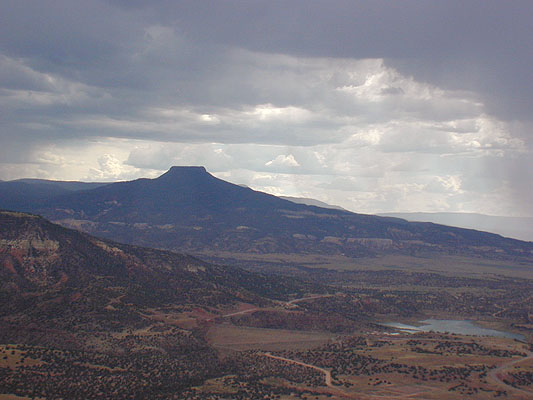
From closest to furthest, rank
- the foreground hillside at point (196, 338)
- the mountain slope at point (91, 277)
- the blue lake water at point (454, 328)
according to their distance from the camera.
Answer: the foreground hillside at point (196, 338), the mountain slope at point (91, 277), the blue lake water at point (454, 328)

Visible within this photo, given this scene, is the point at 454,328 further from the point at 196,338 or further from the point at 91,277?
the point at 91,277

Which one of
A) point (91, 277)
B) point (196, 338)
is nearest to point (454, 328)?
point (196, 338)

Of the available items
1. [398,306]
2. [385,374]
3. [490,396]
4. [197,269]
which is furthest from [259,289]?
[490,396]

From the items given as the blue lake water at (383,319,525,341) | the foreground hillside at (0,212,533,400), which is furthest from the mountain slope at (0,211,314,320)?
the blue lake water at (383,319,525,341)

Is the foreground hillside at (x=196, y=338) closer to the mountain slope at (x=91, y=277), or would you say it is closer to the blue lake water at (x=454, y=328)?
the mountain slope at (x=91, y=277)

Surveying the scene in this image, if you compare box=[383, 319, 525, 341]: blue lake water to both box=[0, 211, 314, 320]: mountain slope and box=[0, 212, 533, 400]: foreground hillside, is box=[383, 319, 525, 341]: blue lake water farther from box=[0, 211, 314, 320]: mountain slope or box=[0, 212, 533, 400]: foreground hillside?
box=[0, 211, 314, 320]: mountain slope

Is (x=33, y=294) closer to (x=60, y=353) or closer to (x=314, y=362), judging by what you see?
(x=60, y=353)

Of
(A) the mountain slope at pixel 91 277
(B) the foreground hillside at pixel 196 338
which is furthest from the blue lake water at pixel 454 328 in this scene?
(A) the mountain slope at pixel 91 277

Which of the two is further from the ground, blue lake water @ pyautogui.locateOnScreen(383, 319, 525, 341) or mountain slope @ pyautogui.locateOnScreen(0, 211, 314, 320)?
mountain slope @ pyautogui.locateOnScreen(0, 211, 314, 320)
